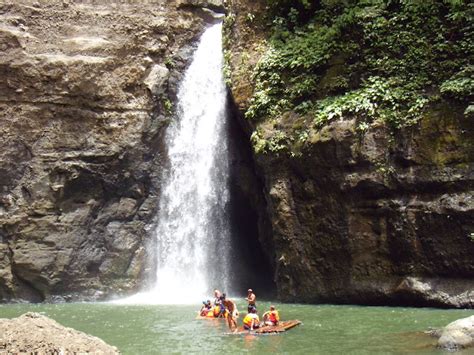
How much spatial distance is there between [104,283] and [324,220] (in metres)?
8.93

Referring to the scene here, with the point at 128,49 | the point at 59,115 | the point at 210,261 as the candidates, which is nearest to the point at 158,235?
the point at 210,261

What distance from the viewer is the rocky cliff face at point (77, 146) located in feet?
66.7

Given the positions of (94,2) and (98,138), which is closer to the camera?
(98,138)

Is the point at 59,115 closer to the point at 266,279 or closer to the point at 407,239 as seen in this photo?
the point at 266,279

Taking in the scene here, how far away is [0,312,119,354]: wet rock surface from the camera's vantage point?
299 inches

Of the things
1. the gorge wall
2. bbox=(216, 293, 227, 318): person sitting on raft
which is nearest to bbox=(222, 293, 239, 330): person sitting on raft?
bbox=(216, 293, 227, 318): person sitting on raft

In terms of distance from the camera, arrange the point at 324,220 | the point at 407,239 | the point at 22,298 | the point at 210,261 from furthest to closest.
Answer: the point at 210,261 → the point at 22,298 → the point at 324,220 → the point at 407,239

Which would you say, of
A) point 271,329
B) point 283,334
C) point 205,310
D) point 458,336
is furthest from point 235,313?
point 458,336

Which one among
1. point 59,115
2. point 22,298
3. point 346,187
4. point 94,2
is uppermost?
point 94,2

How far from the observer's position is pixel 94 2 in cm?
2377

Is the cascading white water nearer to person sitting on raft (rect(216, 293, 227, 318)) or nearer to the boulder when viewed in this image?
person sitting on raft (rect(216, 293, 227, 318))

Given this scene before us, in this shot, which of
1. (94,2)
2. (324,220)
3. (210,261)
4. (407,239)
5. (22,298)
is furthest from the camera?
(94,2)

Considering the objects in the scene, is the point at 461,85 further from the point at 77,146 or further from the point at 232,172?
the point at 77,146

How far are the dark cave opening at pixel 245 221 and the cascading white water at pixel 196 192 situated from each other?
342 mm
